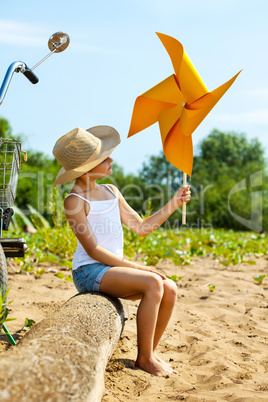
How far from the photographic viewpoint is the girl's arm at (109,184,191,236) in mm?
3311

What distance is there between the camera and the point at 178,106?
3367 millimetres

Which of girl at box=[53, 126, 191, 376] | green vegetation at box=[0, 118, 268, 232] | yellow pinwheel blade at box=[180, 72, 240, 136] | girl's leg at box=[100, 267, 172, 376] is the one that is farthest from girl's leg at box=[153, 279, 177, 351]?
green vegetation at box=[0, 118, 268, 232]

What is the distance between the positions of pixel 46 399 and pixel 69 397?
0.12m

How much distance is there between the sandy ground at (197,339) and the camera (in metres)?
2.69

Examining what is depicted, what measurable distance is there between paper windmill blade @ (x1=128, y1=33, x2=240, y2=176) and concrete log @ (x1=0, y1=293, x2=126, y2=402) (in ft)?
4.34

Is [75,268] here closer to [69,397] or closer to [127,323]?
[127,323]

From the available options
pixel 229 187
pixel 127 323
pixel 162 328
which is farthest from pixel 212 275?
pixel 229 187

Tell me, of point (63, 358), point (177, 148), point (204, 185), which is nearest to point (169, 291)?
point (177, 148)

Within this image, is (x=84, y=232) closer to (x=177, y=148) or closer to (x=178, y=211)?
(x=177, y=148)

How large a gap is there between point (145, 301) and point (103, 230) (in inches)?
23.0

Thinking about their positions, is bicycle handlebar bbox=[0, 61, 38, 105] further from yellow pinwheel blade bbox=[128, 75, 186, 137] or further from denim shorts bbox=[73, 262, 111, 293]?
denim shorts bbox=[73, 262, 111, 293]

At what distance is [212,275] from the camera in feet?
20.7

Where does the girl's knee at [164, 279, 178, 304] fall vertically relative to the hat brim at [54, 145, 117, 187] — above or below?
below

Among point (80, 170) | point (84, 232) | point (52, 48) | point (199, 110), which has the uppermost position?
point (52, 48)
